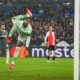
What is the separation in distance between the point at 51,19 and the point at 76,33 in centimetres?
2121

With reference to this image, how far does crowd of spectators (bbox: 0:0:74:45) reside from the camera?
88.9 ft

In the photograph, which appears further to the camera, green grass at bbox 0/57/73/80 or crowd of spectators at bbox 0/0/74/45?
crowd of spectators at bbox 0/0/74/45

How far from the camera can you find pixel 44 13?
28.8 metres

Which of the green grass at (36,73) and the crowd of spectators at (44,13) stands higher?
the crowd of spectators at (44,13)

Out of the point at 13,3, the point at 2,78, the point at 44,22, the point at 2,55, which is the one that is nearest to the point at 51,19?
the point at 44,22

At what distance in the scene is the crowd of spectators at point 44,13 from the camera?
27109 millimetres

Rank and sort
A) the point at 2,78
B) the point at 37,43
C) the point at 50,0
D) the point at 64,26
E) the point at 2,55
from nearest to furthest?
the point at 2,78 → the point at 2,55 → the point at 37,43 → the point at 64,26 → the point at 50,0

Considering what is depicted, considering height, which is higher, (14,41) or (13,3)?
(13,3)

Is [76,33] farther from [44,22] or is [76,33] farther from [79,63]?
[44,22]

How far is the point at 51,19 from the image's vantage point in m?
28.5

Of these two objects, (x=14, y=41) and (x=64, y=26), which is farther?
(x=64, y=26)

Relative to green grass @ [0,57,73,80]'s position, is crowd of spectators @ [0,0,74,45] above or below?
above

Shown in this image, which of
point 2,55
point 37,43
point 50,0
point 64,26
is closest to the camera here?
point 2,55

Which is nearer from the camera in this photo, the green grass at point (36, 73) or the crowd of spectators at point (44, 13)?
the green grass at point (36, 73)
